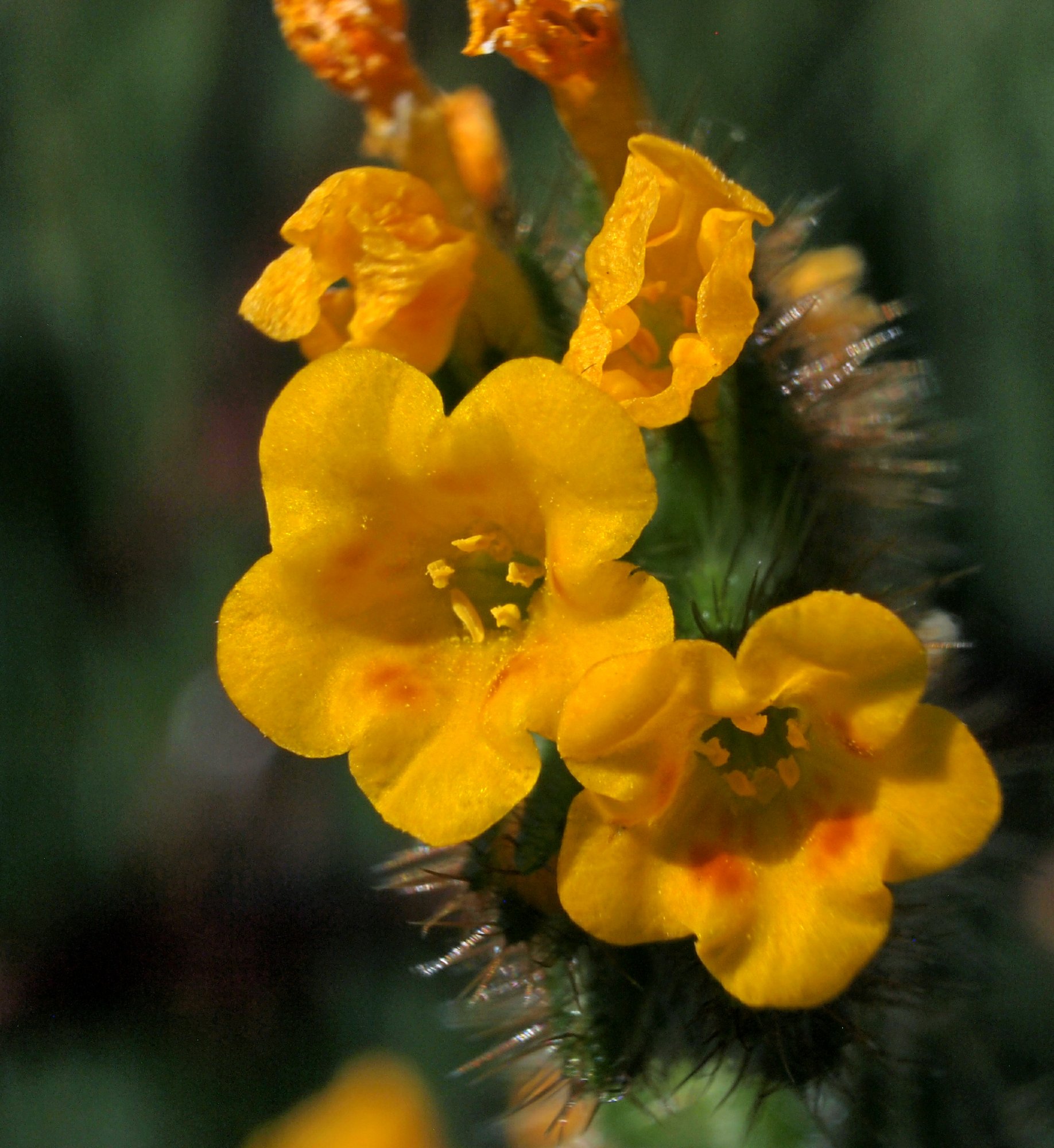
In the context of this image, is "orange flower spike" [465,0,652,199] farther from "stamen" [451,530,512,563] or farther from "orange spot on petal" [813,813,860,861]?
"orange spot on petal" [813,813,860,861]

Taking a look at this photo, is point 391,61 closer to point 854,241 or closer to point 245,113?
point 854,241

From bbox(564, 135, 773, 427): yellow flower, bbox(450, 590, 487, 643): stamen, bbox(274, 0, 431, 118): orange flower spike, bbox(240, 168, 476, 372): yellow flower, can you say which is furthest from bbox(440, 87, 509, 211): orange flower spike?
bbox(450, 590, 487, 643): stamen

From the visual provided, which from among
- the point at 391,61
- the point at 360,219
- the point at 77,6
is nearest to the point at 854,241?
the point at 391,61

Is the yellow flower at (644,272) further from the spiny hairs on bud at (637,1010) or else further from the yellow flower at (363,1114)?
the yellow flower at (363,1114)

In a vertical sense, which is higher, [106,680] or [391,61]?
[391,61]

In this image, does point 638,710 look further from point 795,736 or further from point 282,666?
point 282,666

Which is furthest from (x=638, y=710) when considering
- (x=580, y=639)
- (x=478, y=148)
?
(x=478, y=148)

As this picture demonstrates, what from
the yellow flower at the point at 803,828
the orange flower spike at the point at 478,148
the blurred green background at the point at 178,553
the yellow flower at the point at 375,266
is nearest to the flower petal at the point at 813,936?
the yellow flower at the point at 803,828
